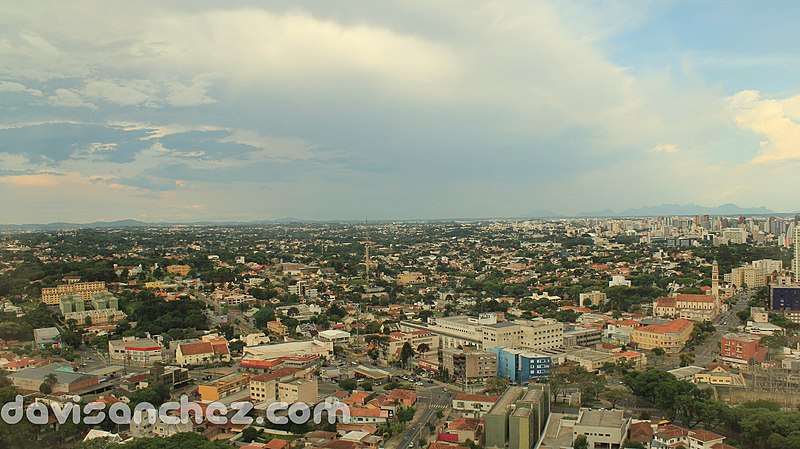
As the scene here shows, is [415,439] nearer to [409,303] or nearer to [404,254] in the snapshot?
[409,303]

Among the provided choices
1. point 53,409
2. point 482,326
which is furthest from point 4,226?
point 482,326

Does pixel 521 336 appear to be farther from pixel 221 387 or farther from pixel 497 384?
pixel 221 387

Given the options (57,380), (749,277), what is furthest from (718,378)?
(749,277)

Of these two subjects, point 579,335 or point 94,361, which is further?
point 579,335

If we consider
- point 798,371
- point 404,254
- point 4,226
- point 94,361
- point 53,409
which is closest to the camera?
point 53,409

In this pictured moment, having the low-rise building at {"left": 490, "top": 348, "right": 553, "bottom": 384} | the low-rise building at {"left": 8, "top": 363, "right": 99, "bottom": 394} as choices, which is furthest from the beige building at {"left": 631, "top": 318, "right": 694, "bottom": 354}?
the low-rise building at {"left": 8, "top": 363, "right": 99, "bottom": 394}

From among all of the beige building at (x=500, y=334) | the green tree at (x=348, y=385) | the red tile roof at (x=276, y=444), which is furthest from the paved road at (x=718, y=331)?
the red tile roof at (x=276, y=444)

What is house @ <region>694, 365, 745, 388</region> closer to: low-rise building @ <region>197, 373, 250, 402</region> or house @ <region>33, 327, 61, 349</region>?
low-rise building @ <region>197, 373, 250, 402</region>
